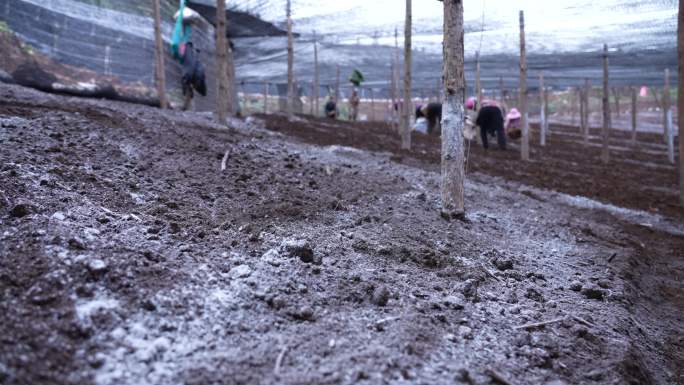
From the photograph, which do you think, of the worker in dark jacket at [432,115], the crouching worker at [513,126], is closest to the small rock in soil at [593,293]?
the crouching worker at [513,126]

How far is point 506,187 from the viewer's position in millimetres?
7414

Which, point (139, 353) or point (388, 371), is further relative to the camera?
point (388, 371)

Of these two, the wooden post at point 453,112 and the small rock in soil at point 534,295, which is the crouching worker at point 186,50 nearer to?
the wooden post at point 453,112

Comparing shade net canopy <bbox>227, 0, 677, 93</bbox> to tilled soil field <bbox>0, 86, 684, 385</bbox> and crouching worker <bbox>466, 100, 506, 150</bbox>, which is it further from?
tilled soil field <bbox>0, 86, 684, 385</bbox>

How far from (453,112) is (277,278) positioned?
2268 mm

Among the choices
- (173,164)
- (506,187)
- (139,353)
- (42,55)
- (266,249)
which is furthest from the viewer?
(42,55)

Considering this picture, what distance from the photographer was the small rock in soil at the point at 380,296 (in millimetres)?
2654

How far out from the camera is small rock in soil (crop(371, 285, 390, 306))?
265 cm

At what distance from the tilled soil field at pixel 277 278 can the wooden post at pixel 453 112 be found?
21cm

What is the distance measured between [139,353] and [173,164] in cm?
262

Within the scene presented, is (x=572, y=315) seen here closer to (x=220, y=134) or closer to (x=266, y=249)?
(x=266, y=249)

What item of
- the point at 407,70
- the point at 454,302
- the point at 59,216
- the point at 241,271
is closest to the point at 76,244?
the point at 59,216

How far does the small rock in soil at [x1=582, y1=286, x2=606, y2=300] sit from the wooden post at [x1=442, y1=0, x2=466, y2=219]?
127cm

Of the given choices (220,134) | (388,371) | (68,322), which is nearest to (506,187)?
(220,134)
